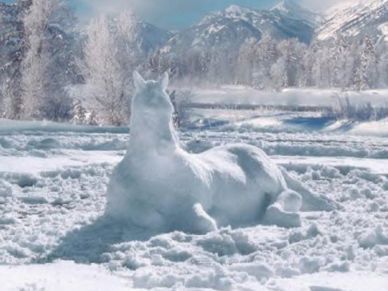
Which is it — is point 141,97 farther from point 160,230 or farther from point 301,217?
point 301,217

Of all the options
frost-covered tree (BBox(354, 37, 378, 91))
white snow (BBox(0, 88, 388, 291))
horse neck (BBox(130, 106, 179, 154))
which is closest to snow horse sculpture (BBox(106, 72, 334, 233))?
horse neck (BBox(130, 106, 179, 154))

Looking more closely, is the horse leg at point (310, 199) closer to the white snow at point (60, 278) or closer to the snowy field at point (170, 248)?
the snowy field at point (170, 248)

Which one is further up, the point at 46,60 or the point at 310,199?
the point at 46,60

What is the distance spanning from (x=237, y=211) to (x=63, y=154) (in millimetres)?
8358

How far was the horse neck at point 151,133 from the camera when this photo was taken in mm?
8672

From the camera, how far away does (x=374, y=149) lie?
1980 centimetres

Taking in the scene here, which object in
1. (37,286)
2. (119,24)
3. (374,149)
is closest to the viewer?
(37,286)

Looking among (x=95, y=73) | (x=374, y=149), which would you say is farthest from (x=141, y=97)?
(x=95, y=73)

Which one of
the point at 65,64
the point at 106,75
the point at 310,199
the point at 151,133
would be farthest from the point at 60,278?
the point at 65,64

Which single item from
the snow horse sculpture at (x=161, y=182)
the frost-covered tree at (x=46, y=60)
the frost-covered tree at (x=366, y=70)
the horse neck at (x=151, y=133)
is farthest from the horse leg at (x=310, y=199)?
the frost-covered tree at (x=366, y=70)

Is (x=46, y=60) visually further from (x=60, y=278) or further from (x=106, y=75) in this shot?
(x=60, y=278)

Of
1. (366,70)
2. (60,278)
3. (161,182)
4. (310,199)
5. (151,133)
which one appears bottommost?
(60,278)

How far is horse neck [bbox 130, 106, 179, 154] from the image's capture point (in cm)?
867

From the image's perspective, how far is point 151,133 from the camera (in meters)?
8.70
